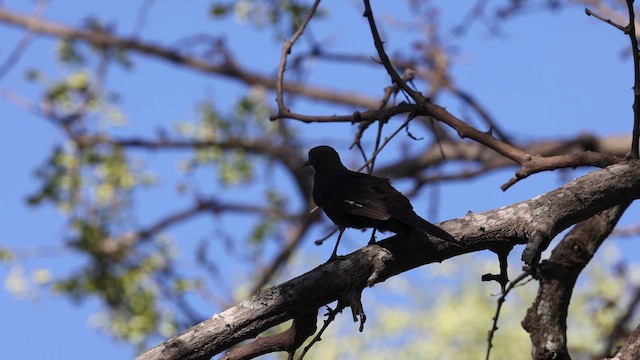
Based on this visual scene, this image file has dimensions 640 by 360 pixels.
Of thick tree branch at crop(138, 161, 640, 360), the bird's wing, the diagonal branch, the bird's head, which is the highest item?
the diagonal branch

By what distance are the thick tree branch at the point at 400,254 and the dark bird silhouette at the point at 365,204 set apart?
126 mm

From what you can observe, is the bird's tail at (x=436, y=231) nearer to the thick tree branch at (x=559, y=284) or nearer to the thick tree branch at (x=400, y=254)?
the thick tree branch at (x=400, y=254)

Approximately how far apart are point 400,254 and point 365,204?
1.61ft

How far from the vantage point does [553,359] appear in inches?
194

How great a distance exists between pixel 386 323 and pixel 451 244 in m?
12.7

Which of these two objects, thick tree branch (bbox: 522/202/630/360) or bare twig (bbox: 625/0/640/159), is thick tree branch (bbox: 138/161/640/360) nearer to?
bare twig (bbox: 625/0/640/159)

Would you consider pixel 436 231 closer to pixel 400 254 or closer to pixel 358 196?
pixel 400 254

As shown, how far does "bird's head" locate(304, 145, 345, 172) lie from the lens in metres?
5.58

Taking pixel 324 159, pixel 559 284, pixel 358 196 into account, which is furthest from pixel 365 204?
pixel 559 284

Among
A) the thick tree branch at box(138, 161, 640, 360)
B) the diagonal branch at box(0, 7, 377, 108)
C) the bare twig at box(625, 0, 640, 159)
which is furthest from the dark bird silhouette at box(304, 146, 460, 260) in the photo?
the diagonal branch at box(0, 7, 377, 108)

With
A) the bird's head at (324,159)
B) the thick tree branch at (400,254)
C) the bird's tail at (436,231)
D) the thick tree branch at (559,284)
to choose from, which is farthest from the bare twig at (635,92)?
the bird's head at (324,159)

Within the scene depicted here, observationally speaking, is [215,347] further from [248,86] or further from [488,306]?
[488,306]

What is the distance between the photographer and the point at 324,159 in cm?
565

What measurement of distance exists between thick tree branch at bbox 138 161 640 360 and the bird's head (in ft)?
4.73
